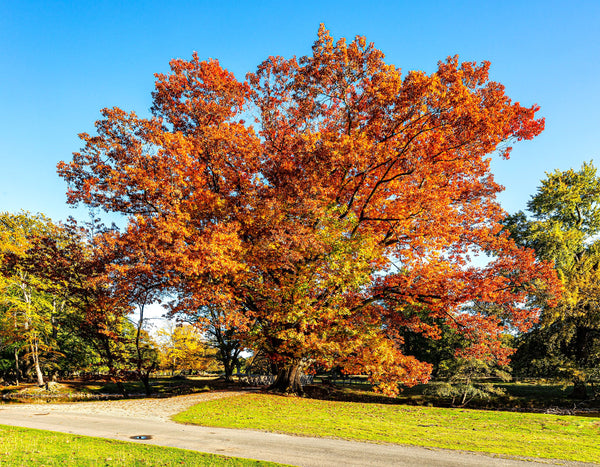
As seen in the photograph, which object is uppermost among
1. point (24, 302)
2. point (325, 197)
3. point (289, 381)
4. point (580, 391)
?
point (325, 197)

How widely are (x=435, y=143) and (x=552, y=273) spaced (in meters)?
7.60

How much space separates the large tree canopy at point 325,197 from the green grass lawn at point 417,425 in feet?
7.58

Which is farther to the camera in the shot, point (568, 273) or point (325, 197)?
point (568, 273)

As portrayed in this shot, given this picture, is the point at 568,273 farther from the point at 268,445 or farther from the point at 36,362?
the point at 36,362

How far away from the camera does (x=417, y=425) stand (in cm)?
1136

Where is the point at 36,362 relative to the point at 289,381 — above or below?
below

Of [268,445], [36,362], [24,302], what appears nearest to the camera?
[268,445]

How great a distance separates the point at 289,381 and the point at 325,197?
1016 centimetres

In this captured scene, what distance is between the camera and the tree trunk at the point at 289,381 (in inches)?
739

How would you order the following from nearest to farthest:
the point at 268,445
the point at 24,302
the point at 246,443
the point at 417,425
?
1. the point at 268,445
2. the point at 246,443
3. the point at 417,425
4. the point at 24,302

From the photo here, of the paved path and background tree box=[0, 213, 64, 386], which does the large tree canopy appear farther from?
background tree box=[0, 213, 64, 386]

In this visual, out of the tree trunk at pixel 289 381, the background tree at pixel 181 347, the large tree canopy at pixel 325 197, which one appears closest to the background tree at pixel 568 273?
the large tree canopy at pixel 325 197

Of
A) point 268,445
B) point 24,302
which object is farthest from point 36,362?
point 268,445

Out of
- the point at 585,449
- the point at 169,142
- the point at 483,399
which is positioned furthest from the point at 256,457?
the point at 483,399
